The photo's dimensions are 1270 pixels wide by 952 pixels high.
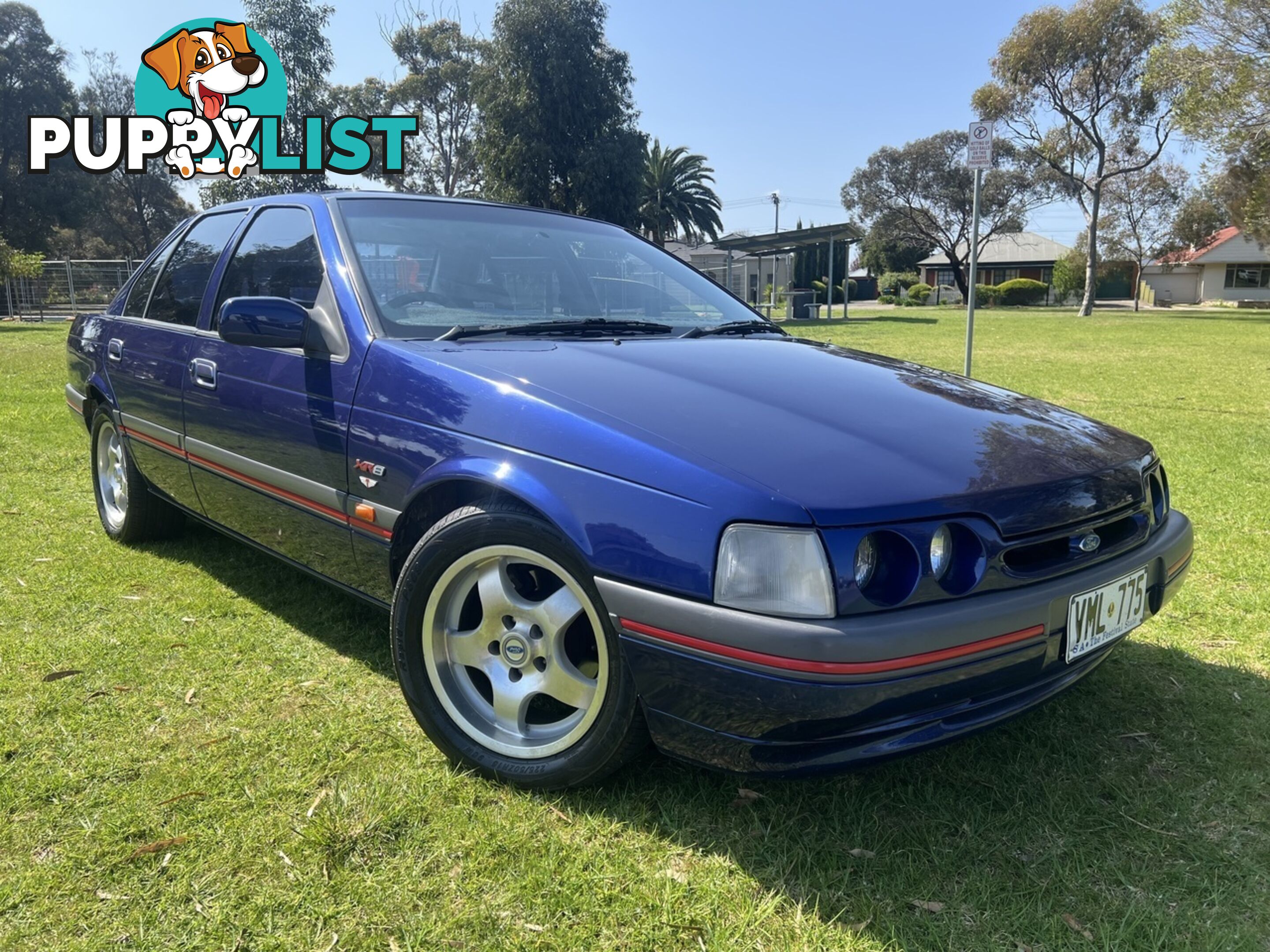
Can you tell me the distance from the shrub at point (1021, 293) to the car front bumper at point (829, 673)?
170 ft

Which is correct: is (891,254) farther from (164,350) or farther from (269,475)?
(269,475)

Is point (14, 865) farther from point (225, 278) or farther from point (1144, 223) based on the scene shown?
point (1144, 223)

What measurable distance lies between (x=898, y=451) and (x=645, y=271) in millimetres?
1644

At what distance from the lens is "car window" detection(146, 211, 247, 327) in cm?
345

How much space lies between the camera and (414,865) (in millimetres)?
1896

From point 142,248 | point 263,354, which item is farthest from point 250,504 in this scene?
point 142,248

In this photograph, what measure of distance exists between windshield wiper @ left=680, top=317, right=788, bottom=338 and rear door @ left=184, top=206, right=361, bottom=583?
3.48 feet

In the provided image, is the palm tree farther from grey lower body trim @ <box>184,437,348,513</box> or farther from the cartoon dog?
grey lower body trim @ <box>184,437,348,513</box>

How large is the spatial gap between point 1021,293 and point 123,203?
47029mm

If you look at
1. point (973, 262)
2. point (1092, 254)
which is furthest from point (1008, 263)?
point (973, 262)

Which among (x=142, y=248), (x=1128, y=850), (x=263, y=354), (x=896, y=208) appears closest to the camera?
(x=1128, y=850)

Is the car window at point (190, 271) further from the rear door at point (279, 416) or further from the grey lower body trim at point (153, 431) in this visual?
the grey lower body trim at point (153, 431)

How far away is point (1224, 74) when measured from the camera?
17094 millimetres

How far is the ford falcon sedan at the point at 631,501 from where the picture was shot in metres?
1.70
